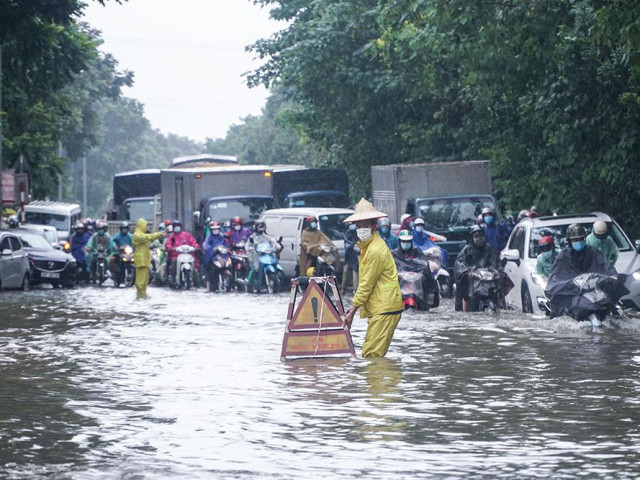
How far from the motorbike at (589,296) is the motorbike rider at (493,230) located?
821 centimetres

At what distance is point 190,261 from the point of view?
33.7 metres

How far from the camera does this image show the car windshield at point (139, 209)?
4547 cm

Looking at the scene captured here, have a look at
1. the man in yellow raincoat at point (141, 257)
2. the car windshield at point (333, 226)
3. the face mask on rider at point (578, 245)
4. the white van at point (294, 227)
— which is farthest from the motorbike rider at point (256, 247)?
the face mask on rider at point (578, 245)

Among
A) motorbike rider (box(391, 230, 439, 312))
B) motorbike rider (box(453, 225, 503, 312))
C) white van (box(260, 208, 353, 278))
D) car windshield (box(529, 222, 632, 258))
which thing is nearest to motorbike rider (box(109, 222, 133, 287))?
white van (box(260, 208, 353, 278))

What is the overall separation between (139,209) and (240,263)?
13.4 meters

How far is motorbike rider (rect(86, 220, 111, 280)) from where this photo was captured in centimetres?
3800

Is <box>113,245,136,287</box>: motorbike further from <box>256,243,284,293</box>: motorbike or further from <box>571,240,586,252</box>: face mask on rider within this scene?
<box>571,240,586,252</box>: face mask on rider

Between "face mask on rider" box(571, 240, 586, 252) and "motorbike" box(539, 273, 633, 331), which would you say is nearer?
"motorbike" box(539, 273, 633, 331)

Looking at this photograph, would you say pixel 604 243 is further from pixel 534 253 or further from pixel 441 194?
pixel 441 194

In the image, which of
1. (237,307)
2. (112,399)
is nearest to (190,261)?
(237,307)

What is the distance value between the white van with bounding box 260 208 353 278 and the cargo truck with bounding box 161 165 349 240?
1606mm

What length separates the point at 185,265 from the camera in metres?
33.7

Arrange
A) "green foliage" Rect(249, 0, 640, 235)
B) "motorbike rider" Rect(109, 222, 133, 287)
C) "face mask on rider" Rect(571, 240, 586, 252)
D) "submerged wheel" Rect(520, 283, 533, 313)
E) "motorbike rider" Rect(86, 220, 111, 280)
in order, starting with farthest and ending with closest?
"motorbike rider" Rect(86, 220, 111, 280)
"motorbike rider" Rect(109, 222, 133, 287)
"green foliage" Rect(249, 0, 640, 235)
"submerged wheel" Rect(520, 283, 533, 313)
"face mask on rider" Rect(571, 240, 586, 252)

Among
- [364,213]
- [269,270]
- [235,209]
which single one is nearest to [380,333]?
[364,213]
